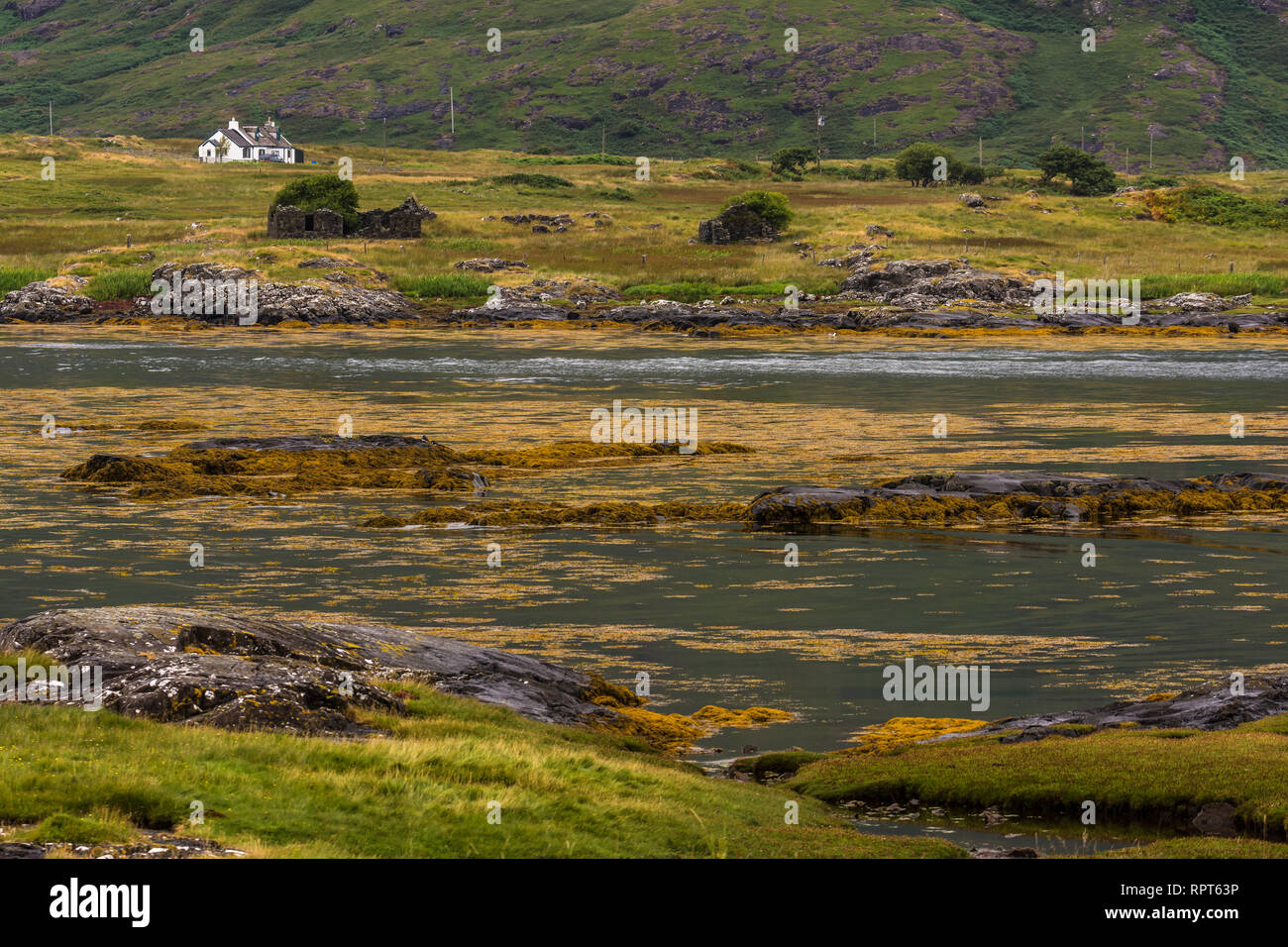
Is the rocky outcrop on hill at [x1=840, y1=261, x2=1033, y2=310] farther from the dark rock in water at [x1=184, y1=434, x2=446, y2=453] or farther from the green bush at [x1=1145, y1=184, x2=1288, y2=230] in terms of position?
the dark rock in water at [x1=184, y1=434, x2=446, y2=453]

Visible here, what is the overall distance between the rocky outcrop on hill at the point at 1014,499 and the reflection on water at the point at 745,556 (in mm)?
1550

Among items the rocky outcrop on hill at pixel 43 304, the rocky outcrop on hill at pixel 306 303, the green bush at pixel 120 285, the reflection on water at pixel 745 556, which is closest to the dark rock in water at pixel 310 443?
the reflection on water at pixel 745 556

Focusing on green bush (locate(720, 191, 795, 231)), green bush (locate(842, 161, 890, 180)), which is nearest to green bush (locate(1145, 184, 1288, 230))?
green bush (locate(720, 191, 795, 231))

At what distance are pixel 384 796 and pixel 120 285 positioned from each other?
3953 inches

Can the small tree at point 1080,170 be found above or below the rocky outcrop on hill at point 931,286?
above

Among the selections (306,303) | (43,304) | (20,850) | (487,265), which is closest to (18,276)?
(43,304)

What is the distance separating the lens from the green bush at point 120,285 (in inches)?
4181

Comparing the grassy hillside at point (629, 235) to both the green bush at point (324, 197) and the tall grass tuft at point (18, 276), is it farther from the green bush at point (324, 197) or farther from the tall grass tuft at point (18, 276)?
the green bush at point (324, 197)

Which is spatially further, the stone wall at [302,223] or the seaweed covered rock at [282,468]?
the stone wall at [302,223]

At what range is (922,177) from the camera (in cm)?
16825

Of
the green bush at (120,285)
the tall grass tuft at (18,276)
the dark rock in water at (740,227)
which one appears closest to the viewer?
the green bush at (120,285)
